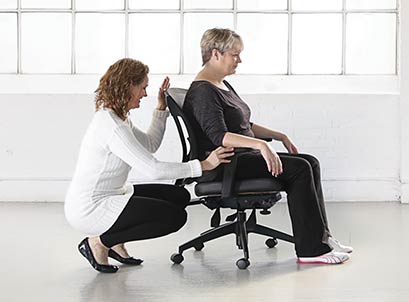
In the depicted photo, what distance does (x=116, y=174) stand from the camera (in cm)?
436

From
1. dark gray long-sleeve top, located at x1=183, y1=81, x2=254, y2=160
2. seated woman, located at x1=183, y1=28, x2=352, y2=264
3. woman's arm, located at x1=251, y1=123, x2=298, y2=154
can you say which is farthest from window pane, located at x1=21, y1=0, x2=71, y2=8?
dark gray long-sleeve top, located at x1=183, y1=81, x2=254, y2=160

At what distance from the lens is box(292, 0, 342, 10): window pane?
6.98m

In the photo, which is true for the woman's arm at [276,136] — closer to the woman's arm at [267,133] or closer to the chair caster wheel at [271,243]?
the woman's arm at [267,133]

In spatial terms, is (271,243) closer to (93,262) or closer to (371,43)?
(93,262)

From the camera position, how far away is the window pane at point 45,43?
707cm

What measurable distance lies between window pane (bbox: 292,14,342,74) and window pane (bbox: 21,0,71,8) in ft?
5.67

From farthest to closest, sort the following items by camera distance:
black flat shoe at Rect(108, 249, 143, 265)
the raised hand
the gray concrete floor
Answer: the raised hand → black flat shoe at Rect(108, 249, 143, 265) → the gray concrete floor

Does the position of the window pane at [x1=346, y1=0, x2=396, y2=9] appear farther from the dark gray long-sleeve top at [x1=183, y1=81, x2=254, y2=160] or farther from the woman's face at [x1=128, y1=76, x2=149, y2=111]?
the woman's face at [x1=128, y1=76, x2=149, y2=111]

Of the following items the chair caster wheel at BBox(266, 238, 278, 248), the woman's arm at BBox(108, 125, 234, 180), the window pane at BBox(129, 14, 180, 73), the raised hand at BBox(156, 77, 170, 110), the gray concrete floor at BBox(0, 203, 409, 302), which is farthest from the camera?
the window pane at BBox(129, 14, 180, 73)

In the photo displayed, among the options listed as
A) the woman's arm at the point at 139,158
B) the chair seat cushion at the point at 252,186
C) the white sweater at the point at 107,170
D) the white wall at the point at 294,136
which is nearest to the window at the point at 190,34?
the white wall at the point at 294,136

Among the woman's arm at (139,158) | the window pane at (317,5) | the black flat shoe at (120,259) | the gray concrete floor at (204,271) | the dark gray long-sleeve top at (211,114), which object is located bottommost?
the gray concrete floor at (204,271)

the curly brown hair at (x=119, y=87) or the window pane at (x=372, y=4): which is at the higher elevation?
the window pane at (x=372, y=4)

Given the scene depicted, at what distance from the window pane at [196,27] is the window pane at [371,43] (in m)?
0.92

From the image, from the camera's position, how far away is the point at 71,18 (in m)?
7.06
